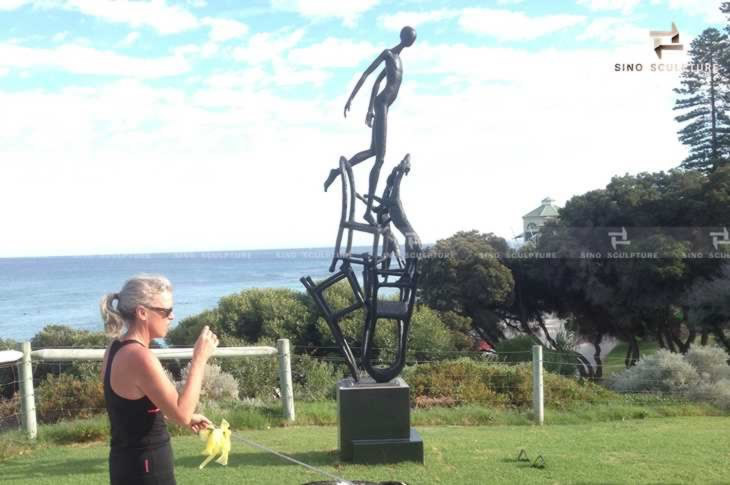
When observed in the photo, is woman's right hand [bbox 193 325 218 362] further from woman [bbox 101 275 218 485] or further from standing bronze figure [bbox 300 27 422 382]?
standing bronze figure [bbox 300 27 422 382]

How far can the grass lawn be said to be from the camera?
17.8 feet

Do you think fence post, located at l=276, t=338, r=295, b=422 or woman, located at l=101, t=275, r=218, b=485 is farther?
fence post, located at l=276, t=338, r=295, b=422

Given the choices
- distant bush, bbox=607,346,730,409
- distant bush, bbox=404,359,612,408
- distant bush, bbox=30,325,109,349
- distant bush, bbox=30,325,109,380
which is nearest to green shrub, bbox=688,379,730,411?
distant bush, bbox=607,346,730,409

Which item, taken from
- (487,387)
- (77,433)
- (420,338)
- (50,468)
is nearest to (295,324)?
(420,338)

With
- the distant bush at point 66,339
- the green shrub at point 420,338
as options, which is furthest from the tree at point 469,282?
the distant bush at point 66,339

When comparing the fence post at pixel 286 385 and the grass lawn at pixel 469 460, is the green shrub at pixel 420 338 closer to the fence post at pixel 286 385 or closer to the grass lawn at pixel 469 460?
the fence post at pixel 286 385

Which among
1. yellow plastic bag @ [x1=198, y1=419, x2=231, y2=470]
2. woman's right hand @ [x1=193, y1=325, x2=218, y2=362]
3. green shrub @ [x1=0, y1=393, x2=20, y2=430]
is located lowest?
green shrub @ [x1=0, y1=393, x2=20, y2=430]

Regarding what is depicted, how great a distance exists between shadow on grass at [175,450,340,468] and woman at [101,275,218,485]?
10.8 feet

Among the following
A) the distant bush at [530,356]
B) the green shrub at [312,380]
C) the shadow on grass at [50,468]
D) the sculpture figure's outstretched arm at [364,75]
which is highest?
the sculpture figure's outstretched arm at [364,75]

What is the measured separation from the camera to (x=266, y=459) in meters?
5.93

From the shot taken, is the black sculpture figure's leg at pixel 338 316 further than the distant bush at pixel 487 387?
No

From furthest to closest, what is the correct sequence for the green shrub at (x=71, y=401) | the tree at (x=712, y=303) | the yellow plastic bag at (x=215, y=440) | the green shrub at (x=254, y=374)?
the tree at (x=712, y=303) < the green shrub at (x=254, y=374) < the green shrub at (x=71, y=401) < the yellow plastic bag at (x=215, y=440)

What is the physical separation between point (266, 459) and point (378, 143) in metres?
3.12

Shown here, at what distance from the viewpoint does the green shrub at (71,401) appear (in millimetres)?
8477
